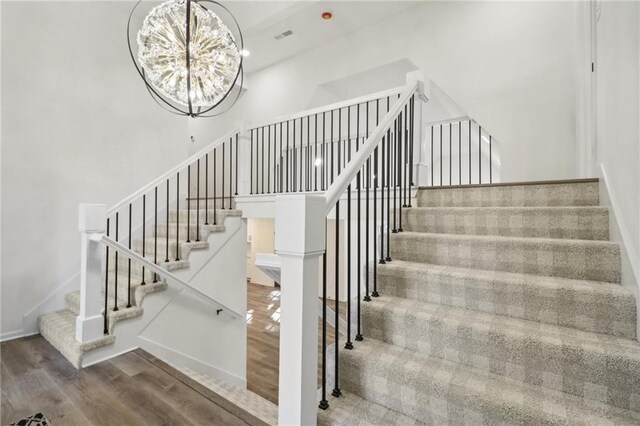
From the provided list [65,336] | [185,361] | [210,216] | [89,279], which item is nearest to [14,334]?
[65,336]

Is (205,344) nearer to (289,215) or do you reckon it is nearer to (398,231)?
(398,231)

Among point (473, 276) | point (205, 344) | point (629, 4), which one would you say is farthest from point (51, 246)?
point (629, 4)

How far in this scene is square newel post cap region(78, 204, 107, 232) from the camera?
2.28m

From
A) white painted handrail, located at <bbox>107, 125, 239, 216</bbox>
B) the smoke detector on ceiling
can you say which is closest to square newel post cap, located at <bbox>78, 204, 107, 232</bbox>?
white painted handrail, located at <bbox>107, 125, 239, 216</bbox>

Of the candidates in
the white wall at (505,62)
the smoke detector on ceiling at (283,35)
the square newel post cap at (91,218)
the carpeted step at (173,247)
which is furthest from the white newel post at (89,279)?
the white wall at (505,62)

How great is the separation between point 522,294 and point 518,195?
97cm

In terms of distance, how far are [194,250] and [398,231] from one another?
2.09m

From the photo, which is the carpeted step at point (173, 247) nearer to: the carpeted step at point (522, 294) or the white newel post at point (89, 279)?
the white newel post at point (89, 279)

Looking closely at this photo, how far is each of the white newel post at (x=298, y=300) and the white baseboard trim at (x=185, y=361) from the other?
6.93 feet

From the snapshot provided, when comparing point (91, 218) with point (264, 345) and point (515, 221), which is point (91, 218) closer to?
point (515, 221)

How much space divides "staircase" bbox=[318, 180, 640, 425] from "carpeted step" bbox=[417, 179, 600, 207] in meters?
0.29

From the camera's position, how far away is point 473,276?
155 cm

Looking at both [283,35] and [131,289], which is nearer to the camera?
[131,289]

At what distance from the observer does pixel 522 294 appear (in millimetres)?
1426
